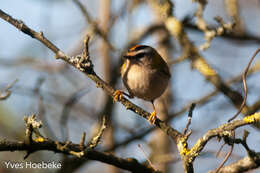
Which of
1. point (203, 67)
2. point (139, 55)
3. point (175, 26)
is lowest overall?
point (203, 67)

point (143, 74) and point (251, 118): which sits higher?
point (143, 74)

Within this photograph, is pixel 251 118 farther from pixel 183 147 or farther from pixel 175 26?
pixel 175 26

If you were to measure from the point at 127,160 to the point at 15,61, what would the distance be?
3169mm

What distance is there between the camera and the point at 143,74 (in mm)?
3688

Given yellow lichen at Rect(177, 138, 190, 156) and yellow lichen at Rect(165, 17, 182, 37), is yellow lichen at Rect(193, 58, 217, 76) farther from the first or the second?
yellow lichen at Rect(177, 138, 190, 156)

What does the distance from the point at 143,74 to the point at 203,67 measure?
0.72 metres

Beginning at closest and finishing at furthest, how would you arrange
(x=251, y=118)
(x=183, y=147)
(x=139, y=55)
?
(x=251, y=118) < (x=183, y=147) < (x=139, y=55)

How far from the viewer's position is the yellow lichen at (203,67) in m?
3.75

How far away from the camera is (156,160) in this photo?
4016 mm

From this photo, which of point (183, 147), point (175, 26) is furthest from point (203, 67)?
point (183, 147)

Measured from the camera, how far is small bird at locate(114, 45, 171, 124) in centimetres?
364

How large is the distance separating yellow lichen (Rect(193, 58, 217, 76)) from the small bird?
382mm

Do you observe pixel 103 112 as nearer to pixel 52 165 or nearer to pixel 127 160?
pixel 52 165

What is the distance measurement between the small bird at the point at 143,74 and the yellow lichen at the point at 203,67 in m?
0.38
